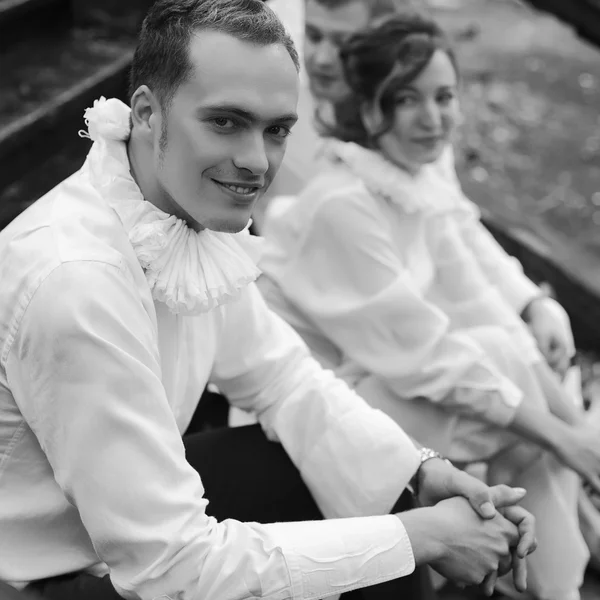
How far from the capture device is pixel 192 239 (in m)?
1.52

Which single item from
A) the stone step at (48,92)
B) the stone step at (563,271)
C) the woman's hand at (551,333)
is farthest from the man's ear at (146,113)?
the stone step at (563,271)

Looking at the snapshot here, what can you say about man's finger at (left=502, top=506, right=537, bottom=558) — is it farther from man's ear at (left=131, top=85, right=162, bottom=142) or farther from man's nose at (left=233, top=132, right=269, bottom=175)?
man's ear at (left=131, top=85, right=162, bottom=142)

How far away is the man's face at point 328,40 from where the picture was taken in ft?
8.64

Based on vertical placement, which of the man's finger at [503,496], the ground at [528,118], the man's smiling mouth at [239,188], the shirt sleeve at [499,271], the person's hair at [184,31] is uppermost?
the person's hair at [184,31]

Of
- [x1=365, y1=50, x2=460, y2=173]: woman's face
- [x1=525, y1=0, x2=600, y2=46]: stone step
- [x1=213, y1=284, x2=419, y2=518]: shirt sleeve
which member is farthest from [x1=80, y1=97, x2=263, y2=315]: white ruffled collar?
[x1=525, y1=0, x2=600, y2=46]: stone step

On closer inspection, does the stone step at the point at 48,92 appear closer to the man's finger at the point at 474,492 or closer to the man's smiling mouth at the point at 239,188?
the man's smiling mouth at the point at 239,188

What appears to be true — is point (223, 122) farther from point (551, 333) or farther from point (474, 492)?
point (551, 333)

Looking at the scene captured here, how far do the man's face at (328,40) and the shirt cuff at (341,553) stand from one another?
1.37 m

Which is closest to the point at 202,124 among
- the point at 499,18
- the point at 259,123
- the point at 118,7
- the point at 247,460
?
the point at 259,123

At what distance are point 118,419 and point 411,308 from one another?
107 cm

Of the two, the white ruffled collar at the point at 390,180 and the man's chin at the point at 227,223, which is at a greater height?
the man's chin at the point at 227,223

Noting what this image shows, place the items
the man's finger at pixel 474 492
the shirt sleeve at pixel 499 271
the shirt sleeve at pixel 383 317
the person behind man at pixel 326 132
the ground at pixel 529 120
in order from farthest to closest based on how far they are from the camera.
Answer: the ground at pixel 529 120 → the shirt sleeve at pixel 499 271 → the person behind man at pixel 326 132 → the shirt sleeve at pixel 383 317 → the man's finger at pixel 474 492

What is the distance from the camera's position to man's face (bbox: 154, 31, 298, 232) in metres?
1.38

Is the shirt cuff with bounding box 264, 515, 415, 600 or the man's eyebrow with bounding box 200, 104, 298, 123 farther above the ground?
the man's eyebrow with bounding box 200, 104, 298, 123
